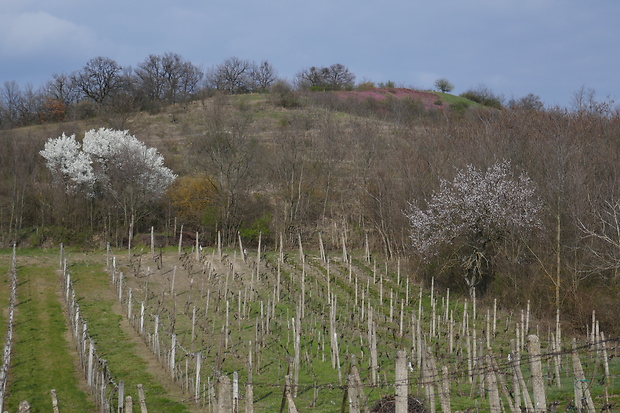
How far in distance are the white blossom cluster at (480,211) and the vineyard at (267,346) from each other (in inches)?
107

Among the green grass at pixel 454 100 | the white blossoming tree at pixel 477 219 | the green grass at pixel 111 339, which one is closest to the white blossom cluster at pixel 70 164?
the green grass at pixel 111 339

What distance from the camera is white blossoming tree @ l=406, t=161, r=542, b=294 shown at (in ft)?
78.3

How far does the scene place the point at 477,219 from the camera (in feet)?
79.8

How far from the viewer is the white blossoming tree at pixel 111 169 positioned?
35500 mm

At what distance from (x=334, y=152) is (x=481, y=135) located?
40.9 ft

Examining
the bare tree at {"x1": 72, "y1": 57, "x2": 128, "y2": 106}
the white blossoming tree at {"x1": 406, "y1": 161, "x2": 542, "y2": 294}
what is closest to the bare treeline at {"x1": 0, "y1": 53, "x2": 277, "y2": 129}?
the bare tree at {"x1": 72, "y1": 57, "x2": 128, "y2": 106}

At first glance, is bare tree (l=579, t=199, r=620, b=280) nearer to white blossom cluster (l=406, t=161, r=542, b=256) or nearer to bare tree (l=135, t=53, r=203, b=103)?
white blossom cluster (l=406, t=161, r=542, b=256)

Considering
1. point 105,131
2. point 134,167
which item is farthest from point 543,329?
point 105,131

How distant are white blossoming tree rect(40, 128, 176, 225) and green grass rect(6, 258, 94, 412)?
33.1 feet

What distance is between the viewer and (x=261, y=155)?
4250cm

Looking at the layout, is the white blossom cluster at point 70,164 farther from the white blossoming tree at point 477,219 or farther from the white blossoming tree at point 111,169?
the white blossoming tree at point 477,219

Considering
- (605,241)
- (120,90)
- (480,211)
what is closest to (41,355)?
(480,211)

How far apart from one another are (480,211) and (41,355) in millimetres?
15991

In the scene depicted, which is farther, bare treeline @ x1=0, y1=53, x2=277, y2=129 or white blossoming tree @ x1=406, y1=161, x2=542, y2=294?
bare treeline @ x1=0, y1=53, x2=277, y2=129
